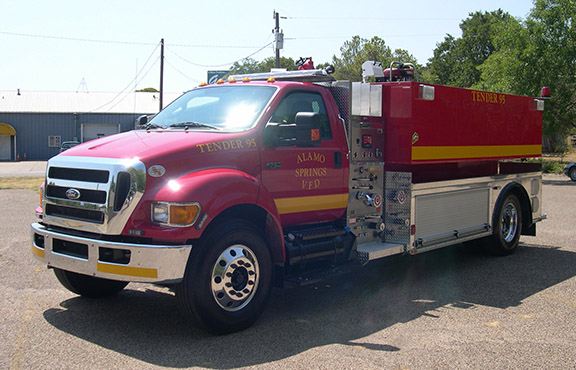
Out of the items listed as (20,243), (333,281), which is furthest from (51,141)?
(333,281)

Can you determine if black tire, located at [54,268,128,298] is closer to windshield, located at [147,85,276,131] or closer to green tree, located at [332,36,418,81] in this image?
windshield, located at [147,85,276,131]

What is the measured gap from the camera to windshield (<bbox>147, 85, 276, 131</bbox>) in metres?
6.07

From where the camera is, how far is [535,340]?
5.30 metres

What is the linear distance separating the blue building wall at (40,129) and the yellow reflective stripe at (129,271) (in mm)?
48031

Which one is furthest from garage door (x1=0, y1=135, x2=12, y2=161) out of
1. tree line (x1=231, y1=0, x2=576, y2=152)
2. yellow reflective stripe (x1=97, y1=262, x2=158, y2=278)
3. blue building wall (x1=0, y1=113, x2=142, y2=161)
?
yellow reflective stripe (x1=97, y1=262, x2=158, y2=278)

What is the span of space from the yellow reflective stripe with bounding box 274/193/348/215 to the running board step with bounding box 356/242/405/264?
57 centimetres

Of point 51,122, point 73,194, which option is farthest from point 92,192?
point 51,122

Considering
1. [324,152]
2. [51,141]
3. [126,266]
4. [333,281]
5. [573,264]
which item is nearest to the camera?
[126,266]

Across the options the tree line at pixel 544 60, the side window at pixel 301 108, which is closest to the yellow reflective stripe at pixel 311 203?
the side window at pixel 301 108

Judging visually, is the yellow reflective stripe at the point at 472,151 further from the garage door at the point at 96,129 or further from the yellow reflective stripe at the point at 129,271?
the garage door at the point at 96,129

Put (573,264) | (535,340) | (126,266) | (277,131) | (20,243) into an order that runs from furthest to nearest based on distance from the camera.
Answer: (20,243), (573,264), (277,131), (535,340), (126,266)

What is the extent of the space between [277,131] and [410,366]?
2.64 m

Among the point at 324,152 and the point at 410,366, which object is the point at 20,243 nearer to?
the point at 324,152

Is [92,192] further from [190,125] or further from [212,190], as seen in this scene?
[190,125]
